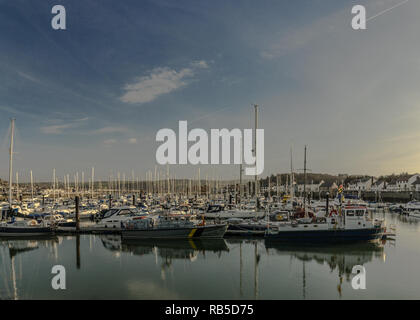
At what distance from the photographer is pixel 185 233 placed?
27.8 m

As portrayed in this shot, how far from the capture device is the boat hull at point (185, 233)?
27750mm

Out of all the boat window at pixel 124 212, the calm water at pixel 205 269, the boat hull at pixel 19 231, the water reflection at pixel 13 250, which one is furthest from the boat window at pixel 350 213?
the boat hull at pixel 19 231

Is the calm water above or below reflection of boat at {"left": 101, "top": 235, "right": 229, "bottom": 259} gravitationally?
above

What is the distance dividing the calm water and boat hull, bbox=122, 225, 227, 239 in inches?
30.8

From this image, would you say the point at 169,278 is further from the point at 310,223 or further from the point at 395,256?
Answer: the point at 395,256

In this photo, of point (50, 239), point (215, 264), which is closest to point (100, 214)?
point (50, 239)

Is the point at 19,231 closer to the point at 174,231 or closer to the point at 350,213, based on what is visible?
the point at 174,231

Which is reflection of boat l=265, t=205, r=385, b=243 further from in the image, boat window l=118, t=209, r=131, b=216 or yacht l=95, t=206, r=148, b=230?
boat window l=118, t=209, r=131, b=216

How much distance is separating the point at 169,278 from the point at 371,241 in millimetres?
19420

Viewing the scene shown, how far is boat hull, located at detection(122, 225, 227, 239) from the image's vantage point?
27750 millimetres

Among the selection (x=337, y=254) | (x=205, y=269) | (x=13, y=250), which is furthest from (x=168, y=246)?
(x=337, y=254)

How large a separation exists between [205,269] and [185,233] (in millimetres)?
8930

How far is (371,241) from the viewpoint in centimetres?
2538

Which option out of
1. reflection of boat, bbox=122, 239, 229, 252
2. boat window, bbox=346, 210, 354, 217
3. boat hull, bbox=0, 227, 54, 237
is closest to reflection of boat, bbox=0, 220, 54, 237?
boat hull, bbox=0, 227, 54, 237
